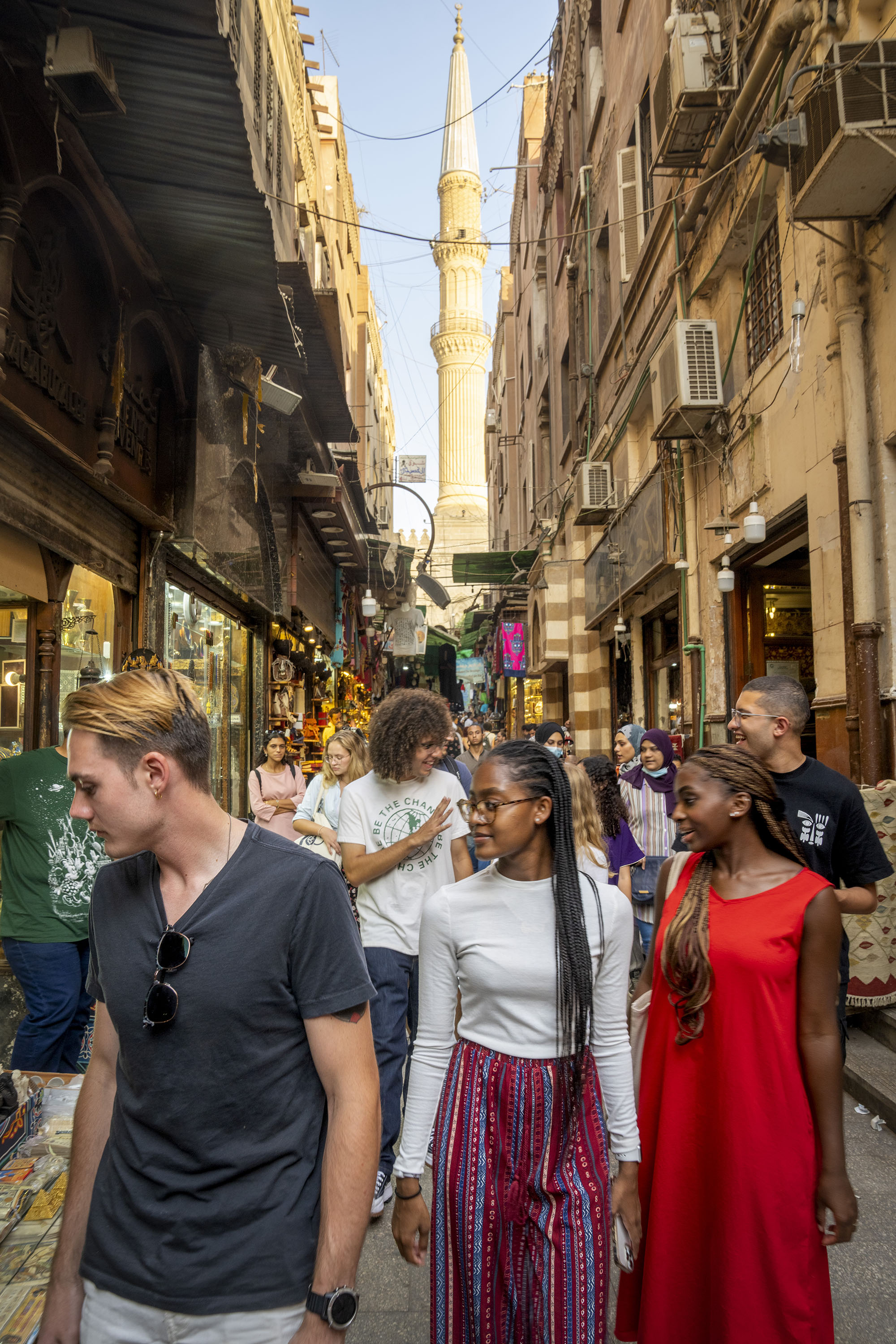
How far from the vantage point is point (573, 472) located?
18.9 m

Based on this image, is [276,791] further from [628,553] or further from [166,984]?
[628,553]

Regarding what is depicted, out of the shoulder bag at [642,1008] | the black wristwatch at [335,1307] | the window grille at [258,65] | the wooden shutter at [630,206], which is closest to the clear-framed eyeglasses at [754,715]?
the shoulder bag at [642,1008]

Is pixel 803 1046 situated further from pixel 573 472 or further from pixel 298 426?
pixel 573 472

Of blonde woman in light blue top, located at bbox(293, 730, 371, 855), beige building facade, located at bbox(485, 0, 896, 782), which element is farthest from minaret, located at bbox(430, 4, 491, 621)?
blonde woman in light blue top, located at bbox(293, 730, 371, 855)

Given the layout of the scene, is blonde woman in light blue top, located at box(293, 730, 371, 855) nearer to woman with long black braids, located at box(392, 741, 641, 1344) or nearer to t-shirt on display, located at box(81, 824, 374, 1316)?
woman with long black braids, located at box(392, 741, 641, 1344)

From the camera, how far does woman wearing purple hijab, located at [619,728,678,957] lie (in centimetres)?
602

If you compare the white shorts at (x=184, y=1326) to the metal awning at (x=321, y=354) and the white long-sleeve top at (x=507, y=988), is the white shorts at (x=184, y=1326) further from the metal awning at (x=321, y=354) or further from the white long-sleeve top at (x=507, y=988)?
the metal awning at (x=321, y=354)

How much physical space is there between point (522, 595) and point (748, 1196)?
1059 inches

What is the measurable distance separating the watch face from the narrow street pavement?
1692mm

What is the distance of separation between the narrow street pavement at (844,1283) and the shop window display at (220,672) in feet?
16.9

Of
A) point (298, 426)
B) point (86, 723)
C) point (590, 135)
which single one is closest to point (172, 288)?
point (298, 426)

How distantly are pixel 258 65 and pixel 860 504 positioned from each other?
19.1 feet

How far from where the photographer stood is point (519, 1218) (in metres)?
2.06

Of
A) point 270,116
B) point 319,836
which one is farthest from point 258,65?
point 319,836
